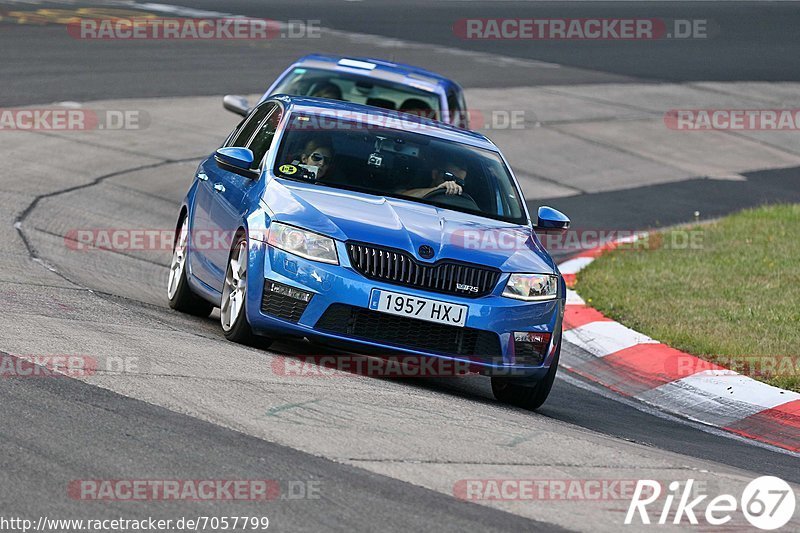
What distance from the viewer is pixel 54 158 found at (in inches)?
601

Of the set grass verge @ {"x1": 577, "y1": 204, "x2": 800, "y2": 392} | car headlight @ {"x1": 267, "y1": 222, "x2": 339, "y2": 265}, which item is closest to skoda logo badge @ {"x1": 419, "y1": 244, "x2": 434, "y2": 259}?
car headlight @ {"x1": 267, "y1": 222, "x2": 339, "y2": 265}

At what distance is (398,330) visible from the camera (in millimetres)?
7684

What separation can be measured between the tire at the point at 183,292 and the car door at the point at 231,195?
606 mm

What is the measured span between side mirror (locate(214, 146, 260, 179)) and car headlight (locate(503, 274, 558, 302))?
181 cm

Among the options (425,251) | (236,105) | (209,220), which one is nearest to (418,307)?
(425,251)

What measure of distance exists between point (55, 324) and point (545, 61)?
21.5 meters

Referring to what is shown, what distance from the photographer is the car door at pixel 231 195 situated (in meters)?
8.52

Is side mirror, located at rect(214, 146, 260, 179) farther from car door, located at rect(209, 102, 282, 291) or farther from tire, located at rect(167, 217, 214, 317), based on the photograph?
tire, located at rect(167, 217, 214, 317)

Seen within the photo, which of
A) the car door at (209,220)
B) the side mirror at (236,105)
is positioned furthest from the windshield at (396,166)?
the side mirror at (236,105)

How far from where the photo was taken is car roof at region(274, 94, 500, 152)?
9.36 metres

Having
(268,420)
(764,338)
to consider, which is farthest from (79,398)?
(764,338)

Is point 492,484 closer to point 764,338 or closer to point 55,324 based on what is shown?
point 55,324

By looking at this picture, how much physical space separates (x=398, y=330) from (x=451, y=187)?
149cm

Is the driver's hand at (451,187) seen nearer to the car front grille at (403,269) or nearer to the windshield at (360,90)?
the car front grille at (403,269)
